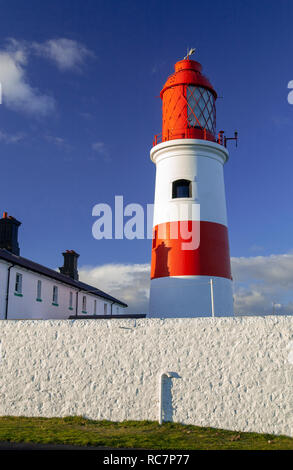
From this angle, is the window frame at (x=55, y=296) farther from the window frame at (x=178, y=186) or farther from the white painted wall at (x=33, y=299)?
the window frame at (x=178, y=186)

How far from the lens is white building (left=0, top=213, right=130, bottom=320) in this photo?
2145cm

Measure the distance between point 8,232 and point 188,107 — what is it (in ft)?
37.6

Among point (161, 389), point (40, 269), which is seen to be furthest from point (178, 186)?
point (40, 269)

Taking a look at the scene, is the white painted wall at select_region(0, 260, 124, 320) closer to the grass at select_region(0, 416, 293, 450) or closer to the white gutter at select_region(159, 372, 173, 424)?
the grass at select_region(0, 416, 293, 450)

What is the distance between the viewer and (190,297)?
18.0 metres

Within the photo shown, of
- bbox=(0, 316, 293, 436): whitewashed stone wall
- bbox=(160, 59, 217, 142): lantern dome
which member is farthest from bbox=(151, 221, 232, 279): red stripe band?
bbox=(0, 316, 293, 436): whitewashed stone wall

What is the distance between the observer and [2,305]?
20.9 m

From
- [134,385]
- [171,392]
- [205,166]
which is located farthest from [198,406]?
[205,166]

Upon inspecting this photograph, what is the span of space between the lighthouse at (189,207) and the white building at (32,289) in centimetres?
668

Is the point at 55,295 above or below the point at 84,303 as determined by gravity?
below

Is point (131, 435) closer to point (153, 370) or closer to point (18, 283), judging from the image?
point (153, 370)

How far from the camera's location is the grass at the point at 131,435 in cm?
949

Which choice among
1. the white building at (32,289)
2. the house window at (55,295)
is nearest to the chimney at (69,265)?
the white building at (32,289)

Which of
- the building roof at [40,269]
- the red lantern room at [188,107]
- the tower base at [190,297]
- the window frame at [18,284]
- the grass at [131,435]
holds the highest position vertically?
the red lantern room at [188,107]
